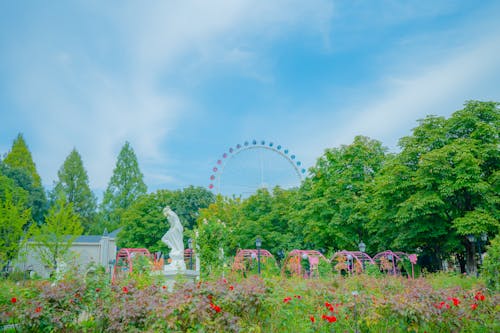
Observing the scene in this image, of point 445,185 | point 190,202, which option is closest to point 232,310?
point 445,185

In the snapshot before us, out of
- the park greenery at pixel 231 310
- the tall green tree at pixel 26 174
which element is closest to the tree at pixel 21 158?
the tall green tree at pixel 26 174

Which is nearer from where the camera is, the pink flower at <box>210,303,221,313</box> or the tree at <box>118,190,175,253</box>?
the pink flower at <box>210,303,221,313</box>

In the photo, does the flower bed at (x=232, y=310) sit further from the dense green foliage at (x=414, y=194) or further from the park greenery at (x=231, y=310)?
the dense green foliage at (x=414, y=194)

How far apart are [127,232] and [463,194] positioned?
26.4 meters

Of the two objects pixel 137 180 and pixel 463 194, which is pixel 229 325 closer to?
pixel 463 194

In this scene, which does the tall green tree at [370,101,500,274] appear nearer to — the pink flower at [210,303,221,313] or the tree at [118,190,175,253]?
the pink flower at [210,303,221,313]

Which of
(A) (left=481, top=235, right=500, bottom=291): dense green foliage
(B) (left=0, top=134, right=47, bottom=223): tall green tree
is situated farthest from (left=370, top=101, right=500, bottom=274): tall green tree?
(B) (left=0, top=134, right=47, bottom=223): tall green tree

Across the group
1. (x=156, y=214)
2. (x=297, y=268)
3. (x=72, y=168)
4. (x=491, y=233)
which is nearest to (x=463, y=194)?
(x=491, y=233)

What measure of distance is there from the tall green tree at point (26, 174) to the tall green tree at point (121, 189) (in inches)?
274

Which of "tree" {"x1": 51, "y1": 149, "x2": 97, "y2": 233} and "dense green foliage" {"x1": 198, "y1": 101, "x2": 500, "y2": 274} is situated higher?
"tree" {"x1": 51, "y1": 149, "x2": 97, "y2": 233}

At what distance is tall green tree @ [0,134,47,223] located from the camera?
39.1 metres

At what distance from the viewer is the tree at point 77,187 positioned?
4731 centimetres

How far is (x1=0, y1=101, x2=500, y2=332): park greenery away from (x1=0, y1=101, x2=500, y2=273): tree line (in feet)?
0.25

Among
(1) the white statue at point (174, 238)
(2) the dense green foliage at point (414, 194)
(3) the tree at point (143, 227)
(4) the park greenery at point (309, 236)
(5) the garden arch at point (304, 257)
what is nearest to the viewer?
(4) the park greenery at point (309, 236)
